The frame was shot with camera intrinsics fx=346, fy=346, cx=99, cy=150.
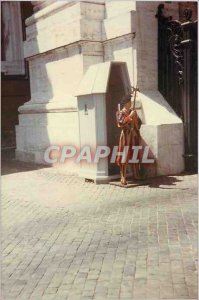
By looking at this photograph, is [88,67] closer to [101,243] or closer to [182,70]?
[182,70]

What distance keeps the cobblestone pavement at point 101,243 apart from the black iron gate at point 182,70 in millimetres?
1604

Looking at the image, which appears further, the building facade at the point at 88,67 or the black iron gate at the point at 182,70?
the black iron gate at the point at 182,70

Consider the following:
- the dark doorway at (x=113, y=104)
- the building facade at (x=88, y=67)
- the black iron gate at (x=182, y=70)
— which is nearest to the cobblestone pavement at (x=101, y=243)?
the dark doorway at (x=113, y=104)

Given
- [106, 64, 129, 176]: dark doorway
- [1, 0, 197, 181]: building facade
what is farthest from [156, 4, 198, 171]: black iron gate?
[106, 64, 129, 176]: dark doorway

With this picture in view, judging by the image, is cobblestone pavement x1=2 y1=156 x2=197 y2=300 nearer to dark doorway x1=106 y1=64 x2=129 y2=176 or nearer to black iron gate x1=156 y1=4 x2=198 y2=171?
dark doorway x1=106 y1=64 x2=129 y2=176

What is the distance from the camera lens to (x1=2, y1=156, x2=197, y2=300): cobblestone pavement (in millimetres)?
3299

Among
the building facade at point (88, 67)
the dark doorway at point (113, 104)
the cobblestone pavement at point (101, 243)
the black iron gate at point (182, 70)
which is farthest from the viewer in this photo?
the black iron gate at point (182, 70)

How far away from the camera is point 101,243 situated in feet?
14.3

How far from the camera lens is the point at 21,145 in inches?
474

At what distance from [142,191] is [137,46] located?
3796 millimetres

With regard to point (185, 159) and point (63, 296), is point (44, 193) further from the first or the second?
point (63, 296)

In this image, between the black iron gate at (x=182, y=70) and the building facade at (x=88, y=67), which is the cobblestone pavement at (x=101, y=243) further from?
the black iron gate at (x=182, y=70)

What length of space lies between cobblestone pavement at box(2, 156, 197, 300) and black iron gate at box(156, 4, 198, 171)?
5.26 ft

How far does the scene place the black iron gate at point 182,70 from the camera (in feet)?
27.5
